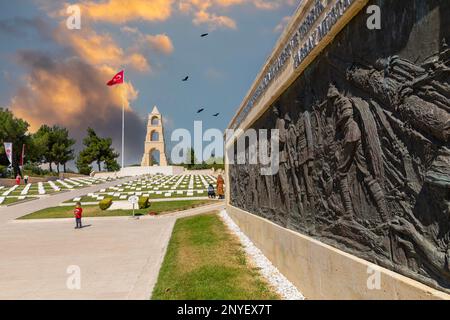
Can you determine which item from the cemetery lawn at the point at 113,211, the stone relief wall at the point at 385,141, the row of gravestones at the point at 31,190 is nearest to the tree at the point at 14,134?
the row of gravestones at the point at 31,190

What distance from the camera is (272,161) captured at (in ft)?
26.8

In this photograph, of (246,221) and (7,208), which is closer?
(246,221)

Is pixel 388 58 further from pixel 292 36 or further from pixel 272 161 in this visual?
pixel 272 161

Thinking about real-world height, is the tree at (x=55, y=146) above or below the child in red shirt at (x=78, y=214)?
above

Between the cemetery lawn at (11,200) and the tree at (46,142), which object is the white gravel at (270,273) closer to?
the cemetery lawn at (11,200)

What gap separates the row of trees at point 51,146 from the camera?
55.9 m

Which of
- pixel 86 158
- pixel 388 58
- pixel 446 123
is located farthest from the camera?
pixel 86 158

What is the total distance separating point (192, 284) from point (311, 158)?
3.10m

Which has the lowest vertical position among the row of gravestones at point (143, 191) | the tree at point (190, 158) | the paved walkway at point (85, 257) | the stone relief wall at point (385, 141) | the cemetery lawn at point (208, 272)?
the paved walkway at point (85, 257)

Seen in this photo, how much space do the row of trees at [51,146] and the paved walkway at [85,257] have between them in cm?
4452

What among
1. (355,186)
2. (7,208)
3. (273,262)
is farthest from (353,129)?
(7,208)

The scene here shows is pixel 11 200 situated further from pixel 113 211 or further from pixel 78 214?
pixel 78 214

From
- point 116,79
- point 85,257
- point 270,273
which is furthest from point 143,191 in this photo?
point 270,273

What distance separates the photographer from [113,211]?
20.5 m
